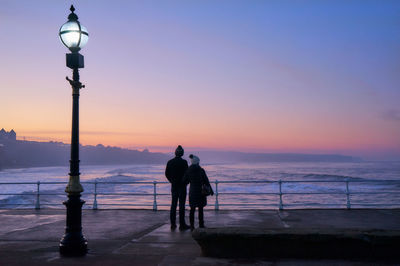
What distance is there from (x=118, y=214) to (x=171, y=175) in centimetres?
384

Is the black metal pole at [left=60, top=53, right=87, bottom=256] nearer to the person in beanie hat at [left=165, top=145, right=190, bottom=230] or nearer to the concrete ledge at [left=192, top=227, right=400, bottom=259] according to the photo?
the concrete ledge at [left=192, top=227, right=400, bottom=259]

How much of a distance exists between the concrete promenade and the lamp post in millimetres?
276

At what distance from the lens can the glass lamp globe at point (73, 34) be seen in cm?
670

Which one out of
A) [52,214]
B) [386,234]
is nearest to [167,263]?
[386,234]

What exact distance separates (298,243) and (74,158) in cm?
410

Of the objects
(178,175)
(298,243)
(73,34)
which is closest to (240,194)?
(178,175)

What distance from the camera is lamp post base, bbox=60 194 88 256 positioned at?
6.55 m

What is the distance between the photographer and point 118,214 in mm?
12109

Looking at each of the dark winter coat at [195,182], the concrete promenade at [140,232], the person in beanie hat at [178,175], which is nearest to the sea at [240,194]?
the concrete promenade at [140,232]

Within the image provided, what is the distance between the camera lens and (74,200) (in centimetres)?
670

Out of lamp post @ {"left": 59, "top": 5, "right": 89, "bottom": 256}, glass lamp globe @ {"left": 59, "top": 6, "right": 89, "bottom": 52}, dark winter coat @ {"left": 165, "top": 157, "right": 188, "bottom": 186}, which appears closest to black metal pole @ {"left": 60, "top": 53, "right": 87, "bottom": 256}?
lamp post @ {"left": 59, "top": 5, "right": 89, "bottom": 256}

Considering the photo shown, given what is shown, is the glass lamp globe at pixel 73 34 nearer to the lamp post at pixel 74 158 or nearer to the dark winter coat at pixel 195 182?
the lamp post at pixel 74 158

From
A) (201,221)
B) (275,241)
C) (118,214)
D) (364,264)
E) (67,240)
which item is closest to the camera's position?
(364,264)

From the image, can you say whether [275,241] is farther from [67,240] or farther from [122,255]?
[67,240]
